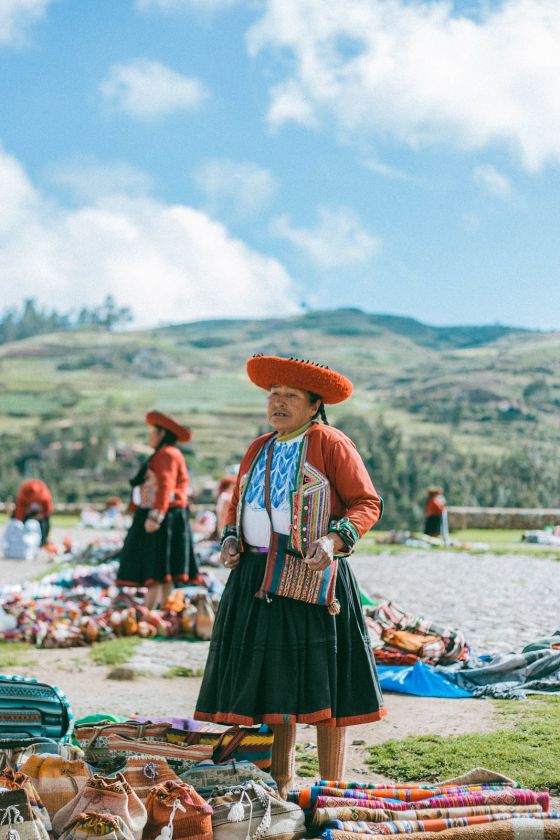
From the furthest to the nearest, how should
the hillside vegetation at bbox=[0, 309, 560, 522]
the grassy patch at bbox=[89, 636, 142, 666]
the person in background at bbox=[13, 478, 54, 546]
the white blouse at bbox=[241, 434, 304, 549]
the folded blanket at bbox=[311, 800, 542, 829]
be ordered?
1. the hillside vegetation at bbox=[0, 309, 560, 522]
2. the person in background at bbox=[13, 478, 54, 546]
3. the grassy patch at bbox=[89, 636, 142, 666]
4. the white blouse at bbox=[241, 434, 304, 549]
5. the folded blanket at bbox=[311, 800, 542, 829]

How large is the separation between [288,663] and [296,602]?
25 centimetres

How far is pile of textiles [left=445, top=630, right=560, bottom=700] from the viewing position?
227 inches

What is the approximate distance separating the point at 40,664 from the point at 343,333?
15639 cm

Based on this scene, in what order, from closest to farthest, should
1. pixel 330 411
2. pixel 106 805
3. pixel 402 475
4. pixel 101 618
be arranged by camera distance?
pixel 106 805
pixel 101 618
pixel 402 475
pixel 330 411

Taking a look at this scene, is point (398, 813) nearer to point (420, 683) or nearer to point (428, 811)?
point (428, 811)

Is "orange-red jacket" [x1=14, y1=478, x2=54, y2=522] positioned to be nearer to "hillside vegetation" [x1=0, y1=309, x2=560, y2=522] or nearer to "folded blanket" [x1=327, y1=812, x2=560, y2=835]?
"folded blanket" [x1=327, y1=812, x2=560, y2=835]

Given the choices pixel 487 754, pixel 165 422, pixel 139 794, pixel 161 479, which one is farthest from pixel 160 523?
pixel 139 794

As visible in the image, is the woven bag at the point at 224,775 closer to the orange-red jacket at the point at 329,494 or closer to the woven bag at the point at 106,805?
the woven bag at the point at 106,805

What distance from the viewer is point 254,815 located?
131 inches

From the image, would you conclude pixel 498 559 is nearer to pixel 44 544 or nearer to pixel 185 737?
pixel 44 544

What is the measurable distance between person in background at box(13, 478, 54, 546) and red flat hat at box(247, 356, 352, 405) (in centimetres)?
1309

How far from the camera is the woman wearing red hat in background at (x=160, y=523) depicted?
8.62 m

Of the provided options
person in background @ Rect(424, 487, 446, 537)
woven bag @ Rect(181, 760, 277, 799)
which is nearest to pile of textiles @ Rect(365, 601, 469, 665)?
woven bag @ Rect(181, 760, 277, 799)

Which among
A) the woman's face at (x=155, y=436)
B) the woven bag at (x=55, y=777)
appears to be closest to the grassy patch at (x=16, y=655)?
the woman's face at (x=155, y=436)
